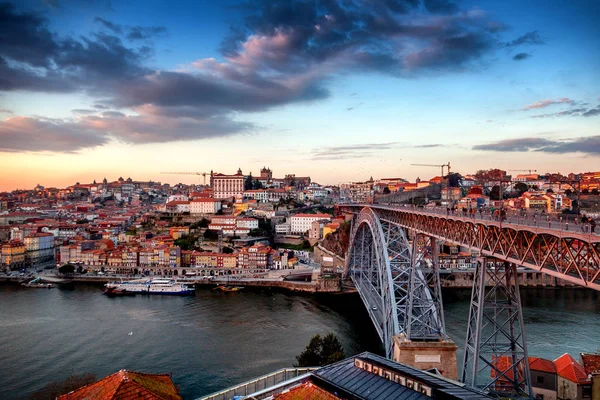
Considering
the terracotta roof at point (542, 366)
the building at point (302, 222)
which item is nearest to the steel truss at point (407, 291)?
the terracotta roof at point (542, 366)

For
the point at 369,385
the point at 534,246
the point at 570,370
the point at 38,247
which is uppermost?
the point at 534,246

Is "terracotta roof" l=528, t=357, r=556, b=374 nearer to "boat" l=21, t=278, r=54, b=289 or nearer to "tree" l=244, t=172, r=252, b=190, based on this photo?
"boat" l=21, t=278, r=54, b=289

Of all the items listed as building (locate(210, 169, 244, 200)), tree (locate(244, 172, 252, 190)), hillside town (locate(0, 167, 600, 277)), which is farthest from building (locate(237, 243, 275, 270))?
tree (locate(244, 172, 252, 190))

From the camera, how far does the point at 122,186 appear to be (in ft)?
231

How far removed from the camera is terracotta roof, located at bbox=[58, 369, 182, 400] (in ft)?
17.5

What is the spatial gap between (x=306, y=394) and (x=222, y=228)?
3111 cm

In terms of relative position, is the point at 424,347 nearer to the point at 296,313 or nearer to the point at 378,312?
the point at 378,312

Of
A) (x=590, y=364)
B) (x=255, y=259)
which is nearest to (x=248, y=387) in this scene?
(x=590, y=364)

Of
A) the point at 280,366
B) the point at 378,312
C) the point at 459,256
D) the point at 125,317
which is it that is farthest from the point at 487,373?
the point at 459,256

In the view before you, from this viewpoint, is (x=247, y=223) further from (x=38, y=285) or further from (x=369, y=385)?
(x=369, y=385)

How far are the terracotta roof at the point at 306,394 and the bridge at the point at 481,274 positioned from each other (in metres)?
2.63

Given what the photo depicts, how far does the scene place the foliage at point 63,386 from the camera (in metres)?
10.7

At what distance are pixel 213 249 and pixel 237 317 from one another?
13.9 m

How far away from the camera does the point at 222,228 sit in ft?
115
